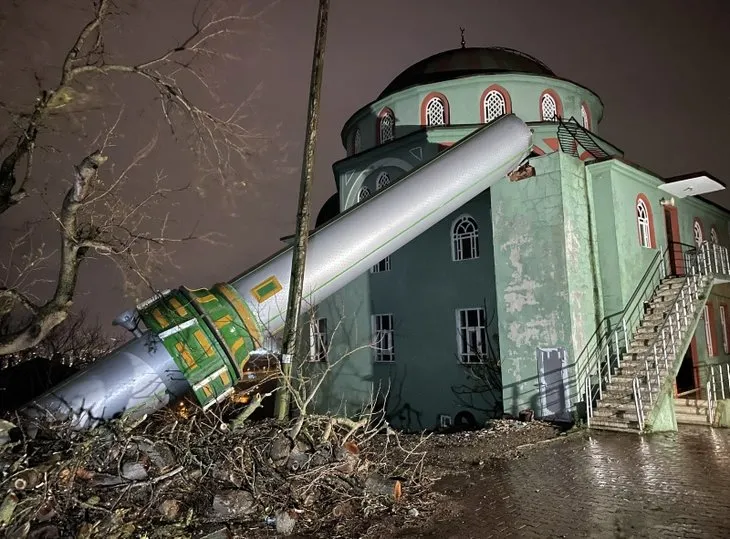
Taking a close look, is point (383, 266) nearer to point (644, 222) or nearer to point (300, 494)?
point (644, 222)

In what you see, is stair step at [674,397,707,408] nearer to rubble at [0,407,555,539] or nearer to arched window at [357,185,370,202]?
rubble at [0,407,555,539]

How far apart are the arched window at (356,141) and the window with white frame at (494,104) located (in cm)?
Answer: 528

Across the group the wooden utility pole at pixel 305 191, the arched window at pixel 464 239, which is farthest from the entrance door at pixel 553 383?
the wooden utility pole at pixel 305 191

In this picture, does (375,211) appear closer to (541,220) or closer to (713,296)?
(541,220)

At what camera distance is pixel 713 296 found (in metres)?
19.2

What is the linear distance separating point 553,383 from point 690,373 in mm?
8987

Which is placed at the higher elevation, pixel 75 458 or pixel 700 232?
pixel 700 232

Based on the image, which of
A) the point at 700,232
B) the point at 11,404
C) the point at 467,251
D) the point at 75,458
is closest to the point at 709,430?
the point at 467,251

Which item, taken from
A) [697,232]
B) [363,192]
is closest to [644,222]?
[697,232]

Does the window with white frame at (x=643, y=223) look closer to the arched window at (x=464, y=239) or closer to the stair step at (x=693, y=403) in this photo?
the stair step at (x=693, y=403)

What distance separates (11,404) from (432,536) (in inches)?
468

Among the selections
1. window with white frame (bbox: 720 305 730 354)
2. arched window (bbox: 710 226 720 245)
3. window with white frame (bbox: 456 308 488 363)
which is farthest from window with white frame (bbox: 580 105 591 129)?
window with white frame (bbox: 456 308 488 363)

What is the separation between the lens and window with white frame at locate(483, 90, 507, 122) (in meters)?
18.6

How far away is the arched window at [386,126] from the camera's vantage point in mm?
19703
